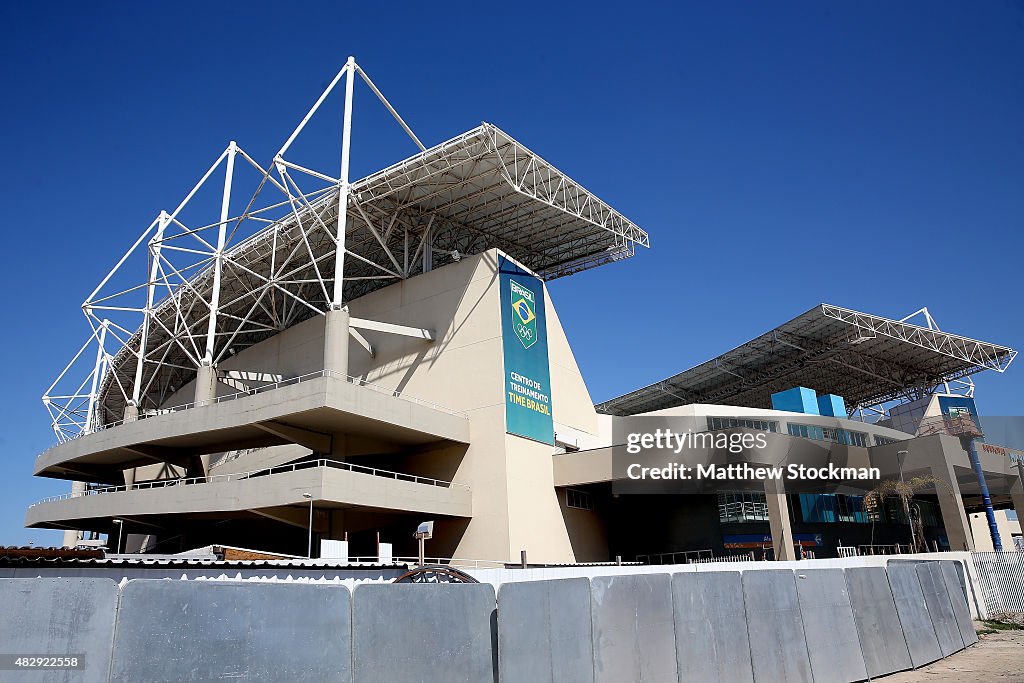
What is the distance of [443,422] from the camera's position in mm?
39406

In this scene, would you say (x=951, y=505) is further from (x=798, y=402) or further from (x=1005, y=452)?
(x=798, y=402)

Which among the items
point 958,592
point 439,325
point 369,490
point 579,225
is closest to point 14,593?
point 958,592

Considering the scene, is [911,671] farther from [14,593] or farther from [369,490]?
[369,490]

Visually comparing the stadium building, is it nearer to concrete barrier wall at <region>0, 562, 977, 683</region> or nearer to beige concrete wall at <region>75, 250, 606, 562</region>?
beige concrete wall at <region>75, 250, 606, 562</region>

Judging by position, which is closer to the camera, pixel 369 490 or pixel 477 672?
pixel 477 672

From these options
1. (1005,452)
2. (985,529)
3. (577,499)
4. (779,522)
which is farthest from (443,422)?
(985,529)

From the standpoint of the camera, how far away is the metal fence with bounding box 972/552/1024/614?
26.7 meters

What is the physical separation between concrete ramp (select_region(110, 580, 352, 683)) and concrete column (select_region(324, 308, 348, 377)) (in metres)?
29.6

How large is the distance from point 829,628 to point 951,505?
1293 inches

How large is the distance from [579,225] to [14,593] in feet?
147

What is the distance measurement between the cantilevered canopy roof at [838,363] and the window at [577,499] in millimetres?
25087

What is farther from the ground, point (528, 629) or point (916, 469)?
point (916, 469)

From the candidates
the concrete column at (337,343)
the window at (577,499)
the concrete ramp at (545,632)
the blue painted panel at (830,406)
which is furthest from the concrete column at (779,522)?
the concrete ramp at (545,632)

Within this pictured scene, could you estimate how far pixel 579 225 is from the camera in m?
49.0
